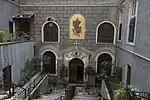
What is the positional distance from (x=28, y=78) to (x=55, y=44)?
4.59 metres

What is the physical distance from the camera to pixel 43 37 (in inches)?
639

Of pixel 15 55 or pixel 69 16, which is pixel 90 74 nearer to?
pixel 69 16

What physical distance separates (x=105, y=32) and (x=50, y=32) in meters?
5.53

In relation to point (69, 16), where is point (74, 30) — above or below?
below

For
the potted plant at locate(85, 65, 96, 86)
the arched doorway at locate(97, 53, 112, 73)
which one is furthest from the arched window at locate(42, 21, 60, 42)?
the arched doorway at locate(97, 53, 112, 73)

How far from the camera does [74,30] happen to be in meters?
15.9

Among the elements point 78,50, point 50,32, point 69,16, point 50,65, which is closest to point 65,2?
point 69,16

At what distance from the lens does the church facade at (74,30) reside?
15.5 metres

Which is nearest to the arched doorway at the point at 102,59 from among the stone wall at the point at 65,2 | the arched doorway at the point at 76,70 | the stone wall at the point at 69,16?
the stone wall at the point at 69,16

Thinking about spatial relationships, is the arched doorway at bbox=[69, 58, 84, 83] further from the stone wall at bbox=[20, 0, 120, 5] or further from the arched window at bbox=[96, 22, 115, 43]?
the stone wall at bbox=[20, 0, 120, 5]

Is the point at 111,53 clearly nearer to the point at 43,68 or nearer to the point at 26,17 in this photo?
the point at 43,68

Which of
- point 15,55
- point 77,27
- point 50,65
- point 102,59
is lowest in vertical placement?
point 50,65

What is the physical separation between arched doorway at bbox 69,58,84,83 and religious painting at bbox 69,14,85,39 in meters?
2.49

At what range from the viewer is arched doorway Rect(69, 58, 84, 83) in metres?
16.5
